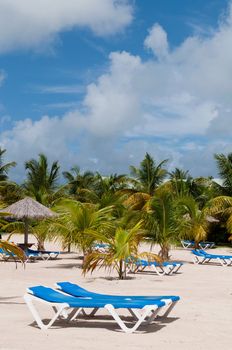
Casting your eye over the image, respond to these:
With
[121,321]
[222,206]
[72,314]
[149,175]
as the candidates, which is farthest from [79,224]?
A: [149,175]

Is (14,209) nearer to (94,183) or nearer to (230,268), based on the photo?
(230,268)

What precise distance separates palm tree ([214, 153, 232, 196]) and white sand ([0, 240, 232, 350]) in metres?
15.8

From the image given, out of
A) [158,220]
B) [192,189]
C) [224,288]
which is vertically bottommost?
[224,288]

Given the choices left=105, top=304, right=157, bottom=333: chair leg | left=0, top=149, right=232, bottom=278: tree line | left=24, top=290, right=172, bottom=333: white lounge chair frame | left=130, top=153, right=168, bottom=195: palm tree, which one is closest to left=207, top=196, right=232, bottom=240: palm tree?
left=0, top=149, right=232, bottom=278: tree line

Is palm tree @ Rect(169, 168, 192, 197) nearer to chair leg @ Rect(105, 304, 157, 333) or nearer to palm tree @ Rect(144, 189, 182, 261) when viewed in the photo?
palm tree @ Rect(144, 189, 182, 261)

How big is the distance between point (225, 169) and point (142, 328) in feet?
76.0

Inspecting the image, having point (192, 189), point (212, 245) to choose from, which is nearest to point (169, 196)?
point (212, 245)

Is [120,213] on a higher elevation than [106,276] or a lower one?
higher

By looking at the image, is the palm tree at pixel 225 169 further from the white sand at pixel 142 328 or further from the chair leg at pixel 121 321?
the chair leg at pixel 121 321

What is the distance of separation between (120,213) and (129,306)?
1218 centimetres

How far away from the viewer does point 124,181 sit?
119 feet

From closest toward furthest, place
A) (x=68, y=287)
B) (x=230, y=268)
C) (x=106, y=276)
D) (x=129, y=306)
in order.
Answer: (x=129, y=306)
(x=68, y=287)
(x=106, y=276)
(x=230, y=268)

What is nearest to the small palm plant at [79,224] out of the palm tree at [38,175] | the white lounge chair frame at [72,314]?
the white lounge chair frame at [72,314]

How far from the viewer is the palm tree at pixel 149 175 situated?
33312 millimetres
